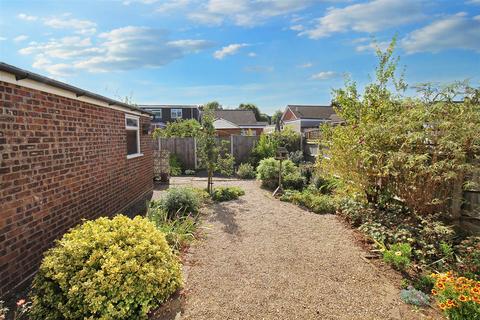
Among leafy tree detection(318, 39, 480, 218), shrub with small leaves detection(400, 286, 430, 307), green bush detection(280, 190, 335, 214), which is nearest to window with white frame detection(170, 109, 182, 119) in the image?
green bush detection(280, 190, 335, 214)

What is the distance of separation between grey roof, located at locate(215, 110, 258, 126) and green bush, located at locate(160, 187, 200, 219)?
28.1 meters

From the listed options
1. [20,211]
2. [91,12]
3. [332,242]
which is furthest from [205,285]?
[91,12]

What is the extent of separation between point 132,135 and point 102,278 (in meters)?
6.07

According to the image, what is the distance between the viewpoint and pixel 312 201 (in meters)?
7.54

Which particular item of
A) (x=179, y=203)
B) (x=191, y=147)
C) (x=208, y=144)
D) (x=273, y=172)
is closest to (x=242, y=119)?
(x=191, y=147)

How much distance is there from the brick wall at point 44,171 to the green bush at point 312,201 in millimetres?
4904

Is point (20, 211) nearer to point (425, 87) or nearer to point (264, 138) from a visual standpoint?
point (425, 87)

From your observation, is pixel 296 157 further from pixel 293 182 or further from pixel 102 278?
pixel 102 278

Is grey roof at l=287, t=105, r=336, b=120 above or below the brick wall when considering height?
above

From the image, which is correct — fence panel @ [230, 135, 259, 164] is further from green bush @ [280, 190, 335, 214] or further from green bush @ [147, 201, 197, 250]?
green bush @ [147, 201, 197, 250]

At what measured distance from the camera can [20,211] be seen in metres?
3.26

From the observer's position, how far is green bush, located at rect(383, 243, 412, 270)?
3.92 meters

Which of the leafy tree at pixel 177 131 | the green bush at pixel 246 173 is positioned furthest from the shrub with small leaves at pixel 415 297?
the leafy tree at pixel 177 131

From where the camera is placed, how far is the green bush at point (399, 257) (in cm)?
392
